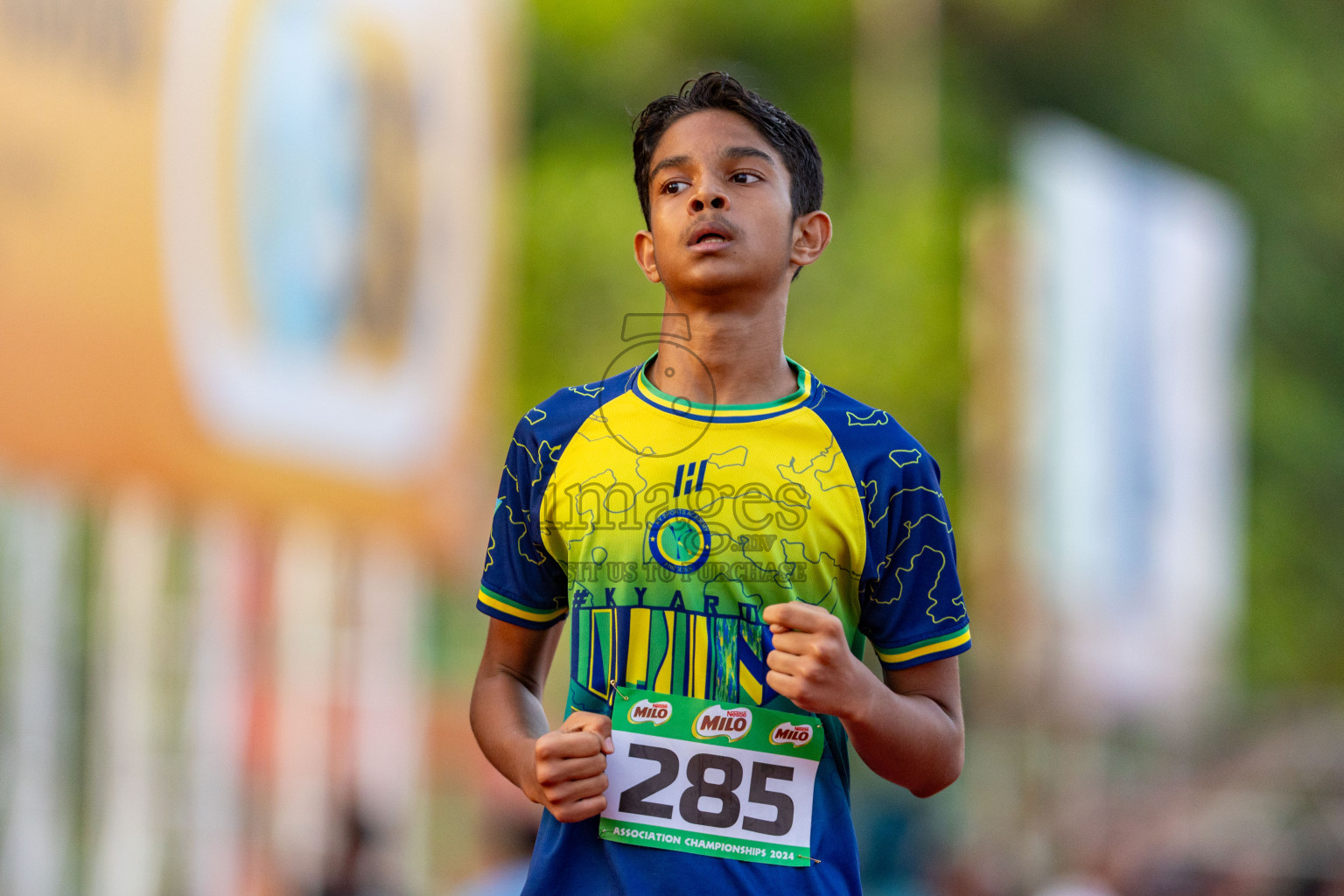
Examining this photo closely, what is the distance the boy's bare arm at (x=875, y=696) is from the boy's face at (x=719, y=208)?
471 millimetres

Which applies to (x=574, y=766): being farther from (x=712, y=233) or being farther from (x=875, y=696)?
(x=712, y=233)

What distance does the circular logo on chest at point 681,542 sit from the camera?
2.35m

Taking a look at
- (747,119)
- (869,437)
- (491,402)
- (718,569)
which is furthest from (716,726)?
(491,402)

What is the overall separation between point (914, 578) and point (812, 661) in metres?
0.29

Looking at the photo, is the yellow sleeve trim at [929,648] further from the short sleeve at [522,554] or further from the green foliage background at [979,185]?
the green foliage background at [979,185]

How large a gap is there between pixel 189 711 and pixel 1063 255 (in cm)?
727

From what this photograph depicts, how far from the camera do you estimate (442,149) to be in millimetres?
9336

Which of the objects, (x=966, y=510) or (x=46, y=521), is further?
(x=966, y=510)

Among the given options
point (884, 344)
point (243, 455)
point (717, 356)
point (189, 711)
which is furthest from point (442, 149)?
point (884, 344)

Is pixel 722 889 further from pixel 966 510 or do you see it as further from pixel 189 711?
pixel 966 510

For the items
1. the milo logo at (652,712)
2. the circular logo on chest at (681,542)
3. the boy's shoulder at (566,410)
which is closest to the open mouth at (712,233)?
the boy's shoulder at (566,410)

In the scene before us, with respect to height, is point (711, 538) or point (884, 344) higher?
point (884, 344)

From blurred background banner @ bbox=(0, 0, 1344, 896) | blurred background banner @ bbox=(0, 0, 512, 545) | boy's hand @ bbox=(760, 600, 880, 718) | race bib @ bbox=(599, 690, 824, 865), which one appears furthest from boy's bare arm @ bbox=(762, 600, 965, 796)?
blurred background banner @ bbox=(0, 0, 512, 545)

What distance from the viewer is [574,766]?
2.23 m
